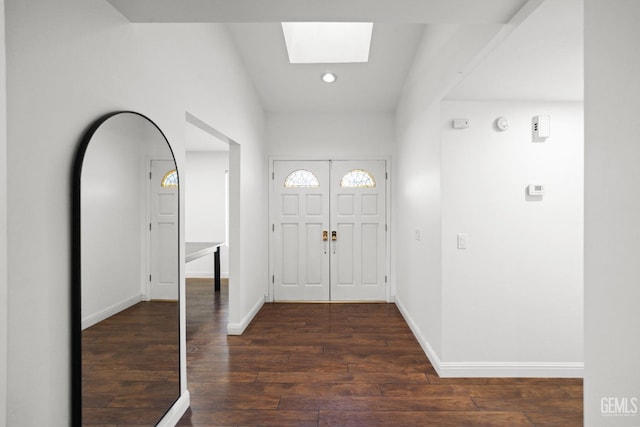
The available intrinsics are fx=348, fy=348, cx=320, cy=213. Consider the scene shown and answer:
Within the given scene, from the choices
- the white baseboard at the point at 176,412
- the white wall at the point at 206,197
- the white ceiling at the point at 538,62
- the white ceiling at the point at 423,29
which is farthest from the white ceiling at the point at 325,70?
the white baseboard at the point at 176,412

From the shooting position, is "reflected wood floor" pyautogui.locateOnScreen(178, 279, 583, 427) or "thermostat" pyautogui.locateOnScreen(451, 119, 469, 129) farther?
"thermostat" pyautogui.locateOnScreen(451, 119, 469, 129)

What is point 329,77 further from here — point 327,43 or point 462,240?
point 462,240

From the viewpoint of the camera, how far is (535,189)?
264 centimetres

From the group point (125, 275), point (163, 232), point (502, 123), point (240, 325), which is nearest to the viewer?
point (125, 275)

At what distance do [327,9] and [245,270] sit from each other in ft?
9.25

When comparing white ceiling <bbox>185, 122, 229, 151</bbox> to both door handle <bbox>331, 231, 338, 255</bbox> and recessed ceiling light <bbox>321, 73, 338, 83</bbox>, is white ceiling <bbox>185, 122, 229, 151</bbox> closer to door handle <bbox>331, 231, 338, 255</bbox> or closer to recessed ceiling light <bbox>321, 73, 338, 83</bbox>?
recessed ceiling light <bbox>321, 73, 338, 83</bbox>

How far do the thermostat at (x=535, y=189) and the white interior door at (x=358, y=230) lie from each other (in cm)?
234

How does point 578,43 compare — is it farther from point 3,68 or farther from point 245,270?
point 245,270

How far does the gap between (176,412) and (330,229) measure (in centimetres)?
313

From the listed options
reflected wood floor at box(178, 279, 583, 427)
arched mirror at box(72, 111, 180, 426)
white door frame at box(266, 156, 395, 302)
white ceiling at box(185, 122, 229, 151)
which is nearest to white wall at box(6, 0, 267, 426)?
arched mirror at box(72, 111, 180, 426)

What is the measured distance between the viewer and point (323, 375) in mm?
2713

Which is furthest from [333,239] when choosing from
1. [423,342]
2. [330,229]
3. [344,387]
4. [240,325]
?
[344,387]

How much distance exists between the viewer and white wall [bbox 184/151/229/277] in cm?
667

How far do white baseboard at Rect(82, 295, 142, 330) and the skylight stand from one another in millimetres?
2935
